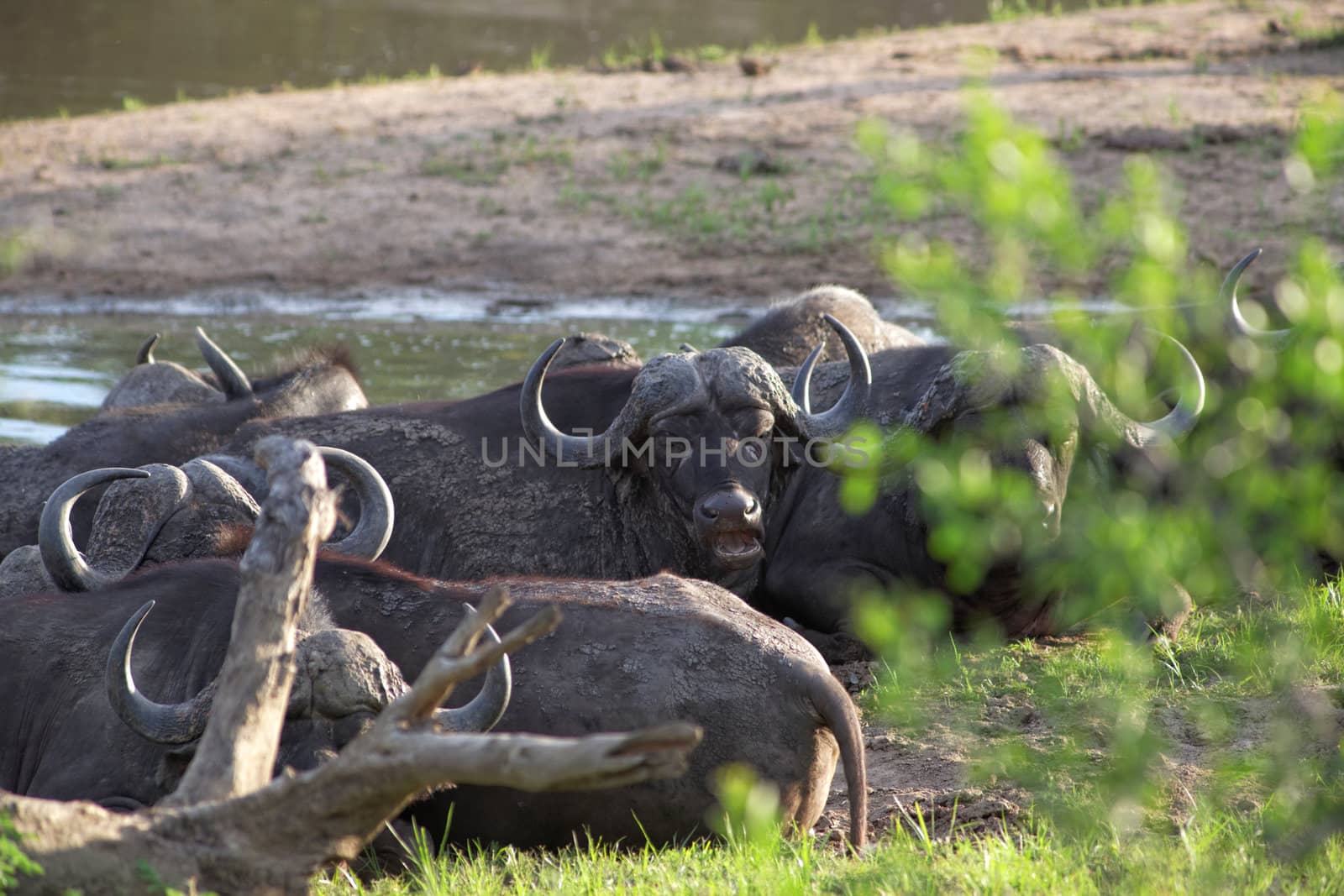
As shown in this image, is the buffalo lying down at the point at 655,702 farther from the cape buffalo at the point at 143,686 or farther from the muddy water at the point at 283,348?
the muddy water at the point at 283,348

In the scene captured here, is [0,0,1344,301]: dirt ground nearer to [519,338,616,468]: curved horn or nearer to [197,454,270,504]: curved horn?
[519,338,616,468]: curved horn

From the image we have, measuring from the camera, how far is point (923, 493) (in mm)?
6508

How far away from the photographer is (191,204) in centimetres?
1661

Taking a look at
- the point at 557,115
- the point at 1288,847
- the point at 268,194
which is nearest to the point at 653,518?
the point at 1288,847

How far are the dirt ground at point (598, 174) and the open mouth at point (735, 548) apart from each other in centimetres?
802

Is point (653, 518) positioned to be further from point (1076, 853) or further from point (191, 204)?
point (191, 204)

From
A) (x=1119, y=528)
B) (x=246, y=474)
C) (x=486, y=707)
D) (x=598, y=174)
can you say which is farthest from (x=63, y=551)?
(x=598, y=174)

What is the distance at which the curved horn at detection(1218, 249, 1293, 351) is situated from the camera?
24.3 ft

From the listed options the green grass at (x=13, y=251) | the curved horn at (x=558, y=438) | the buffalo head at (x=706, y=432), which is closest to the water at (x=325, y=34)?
the green grass at (x=13, y=251)

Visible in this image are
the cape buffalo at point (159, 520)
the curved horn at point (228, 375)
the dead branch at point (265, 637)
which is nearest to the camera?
the dead branch at point (265, 637)

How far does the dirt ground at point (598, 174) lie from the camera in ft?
49.9

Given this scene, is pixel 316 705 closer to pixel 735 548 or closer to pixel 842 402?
pixel 735 548

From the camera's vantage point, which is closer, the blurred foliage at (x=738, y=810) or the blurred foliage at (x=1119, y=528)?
the blurred foliage at (x=1119, y=528)

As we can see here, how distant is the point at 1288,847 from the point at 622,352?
5.82m
